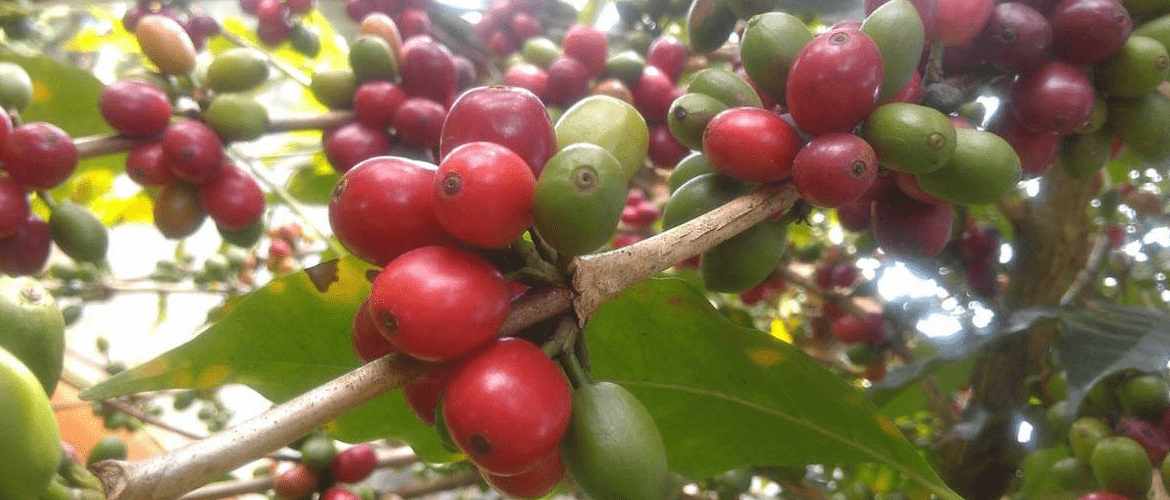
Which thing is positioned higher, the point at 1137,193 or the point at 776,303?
the point at 1137,193

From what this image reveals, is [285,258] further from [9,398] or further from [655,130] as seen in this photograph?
[9,398]

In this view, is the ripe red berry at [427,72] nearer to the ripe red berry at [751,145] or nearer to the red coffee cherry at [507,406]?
the ripe red berry at [751,145]

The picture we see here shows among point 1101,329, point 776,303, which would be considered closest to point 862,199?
point 1101,329

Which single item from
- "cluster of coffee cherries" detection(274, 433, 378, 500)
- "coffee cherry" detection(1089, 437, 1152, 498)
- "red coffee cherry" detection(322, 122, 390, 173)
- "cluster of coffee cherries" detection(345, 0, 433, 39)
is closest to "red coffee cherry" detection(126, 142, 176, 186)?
"red coffee cherry" detection(322, 122, 390, 173)

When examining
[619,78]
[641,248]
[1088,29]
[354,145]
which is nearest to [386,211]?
[641,248]

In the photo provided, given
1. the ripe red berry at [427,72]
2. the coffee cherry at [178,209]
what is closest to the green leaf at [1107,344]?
the ripe red berry at [427,72]

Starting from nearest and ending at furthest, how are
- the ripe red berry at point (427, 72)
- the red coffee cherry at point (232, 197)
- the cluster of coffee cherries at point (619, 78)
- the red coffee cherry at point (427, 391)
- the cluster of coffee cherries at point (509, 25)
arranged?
the red coffee cherry at point (427, 391) → the red coffee cherry at point (232, 197) → the ripe red berry at point (427, 72) → the cluster of coffee cherries at point (619, 78) → the cluster of coffee cherries at point (509, 25)
